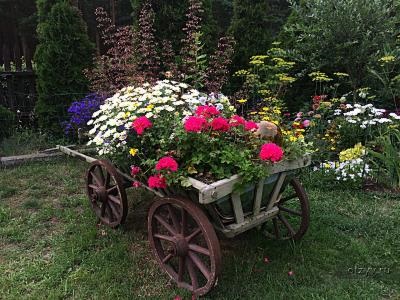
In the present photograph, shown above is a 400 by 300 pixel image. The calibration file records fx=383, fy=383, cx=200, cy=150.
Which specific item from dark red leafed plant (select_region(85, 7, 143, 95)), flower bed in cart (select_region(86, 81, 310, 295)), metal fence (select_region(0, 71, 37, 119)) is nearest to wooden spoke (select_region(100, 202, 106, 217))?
flower bed in cart (select_region(86, 81, 310, 295))

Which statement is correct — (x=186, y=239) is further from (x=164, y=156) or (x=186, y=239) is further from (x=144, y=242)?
(x=144, y=242)

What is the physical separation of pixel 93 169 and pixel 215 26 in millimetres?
4085

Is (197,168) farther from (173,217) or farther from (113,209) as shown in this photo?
(113,209)

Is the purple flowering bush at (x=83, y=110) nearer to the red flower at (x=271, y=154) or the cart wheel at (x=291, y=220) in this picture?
the cart wheel at (x=291, y=220)

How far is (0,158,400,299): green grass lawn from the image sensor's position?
2.38 m

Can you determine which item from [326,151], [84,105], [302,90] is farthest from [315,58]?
[84,105]

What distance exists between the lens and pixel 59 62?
19.3ft

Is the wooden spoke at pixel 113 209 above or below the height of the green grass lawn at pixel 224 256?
above

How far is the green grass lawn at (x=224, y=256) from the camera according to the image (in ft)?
7.79

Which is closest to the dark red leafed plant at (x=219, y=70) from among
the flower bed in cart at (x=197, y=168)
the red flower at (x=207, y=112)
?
the flower bed in cart at (x=197, y=168)

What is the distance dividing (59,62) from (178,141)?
169 inches

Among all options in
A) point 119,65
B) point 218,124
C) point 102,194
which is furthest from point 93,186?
point 119,65

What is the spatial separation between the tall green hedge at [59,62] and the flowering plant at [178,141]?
129 inches

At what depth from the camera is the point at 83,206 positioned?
366 cm
